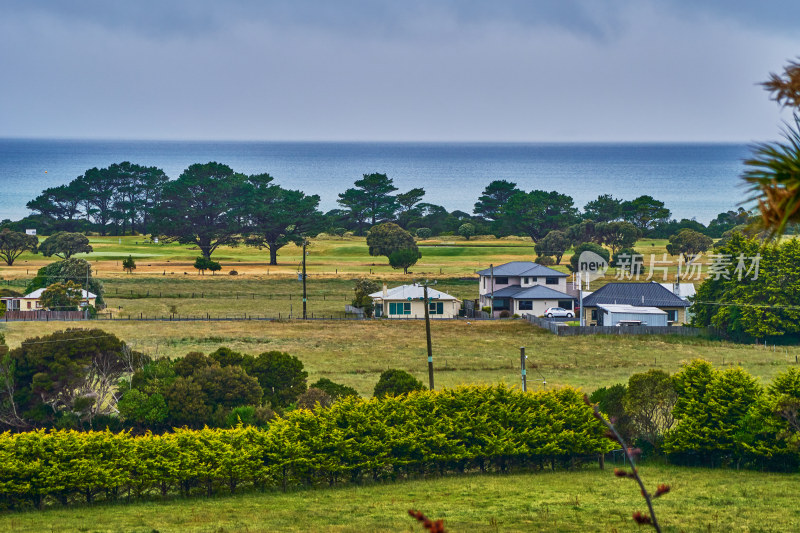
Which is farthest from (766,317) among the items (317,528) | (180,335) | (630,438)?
(317,528)

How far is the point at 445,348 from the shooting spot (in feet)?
201

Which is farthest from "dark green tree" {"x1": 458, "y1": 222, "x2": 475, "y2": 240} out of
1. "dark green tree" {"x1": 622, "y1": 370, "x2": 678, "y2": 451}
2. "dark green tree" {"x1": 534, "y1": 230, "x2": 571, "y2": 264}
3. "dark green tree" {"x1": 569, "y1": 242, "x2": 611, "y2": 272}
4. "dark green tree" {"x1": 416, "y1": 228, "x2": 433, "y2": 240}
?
"dark green tree" {"x1": 622, "y1": 370, "x2": 678, "y2": 451}

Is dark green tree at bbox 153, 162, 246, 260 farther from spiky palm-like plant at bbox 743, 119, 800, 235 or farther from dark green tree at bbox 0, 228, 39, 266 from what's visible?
spiky palm-like plant at bbox 743, 119, 800, 235

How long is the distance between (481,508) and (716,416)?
431 inches

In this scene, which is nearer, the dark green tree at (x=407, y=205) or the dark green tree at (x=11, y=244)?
the dark green tree at (x=11, y=244)

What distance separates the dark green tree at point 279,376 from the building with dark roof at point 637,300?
34963 mm

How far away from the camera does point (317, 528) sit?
2661cm

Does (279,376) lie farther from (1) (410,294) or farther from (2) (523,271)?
(2) (523,271)

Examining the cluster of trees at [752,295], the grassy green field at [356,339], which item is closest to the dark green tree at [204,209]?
the grassy green field at [356,339]

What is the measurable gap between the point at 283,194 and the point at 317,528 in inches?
4318

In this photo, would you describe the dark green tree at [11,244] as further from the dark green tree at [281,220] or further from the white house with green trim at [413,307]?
the white house with green trim at [413,307]

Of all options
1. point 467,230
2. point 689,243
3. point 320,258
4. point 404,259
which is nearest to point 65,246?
point 320,258

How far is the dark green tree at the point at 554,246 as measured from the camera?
12781 cm

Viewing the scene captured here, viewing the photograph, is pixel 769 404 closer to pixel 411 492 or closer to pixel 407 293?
pixel 411 492
